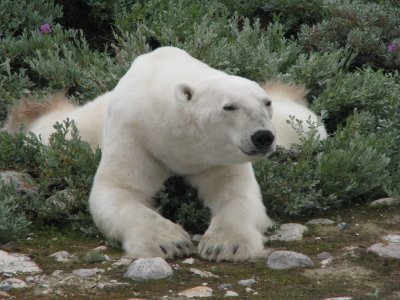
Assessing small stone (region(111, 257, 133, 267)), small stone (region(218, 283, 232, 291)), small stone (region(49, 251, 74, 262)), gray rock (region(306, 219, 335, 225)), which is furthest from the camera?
gray rock (region(306, 219, 335, 225))

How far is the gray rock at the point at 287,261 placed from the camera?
14.9ft

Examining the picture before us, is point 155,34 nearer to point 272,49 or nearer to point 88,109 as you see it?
point 272,49

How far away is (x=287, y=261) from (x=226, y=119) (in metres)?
0.77

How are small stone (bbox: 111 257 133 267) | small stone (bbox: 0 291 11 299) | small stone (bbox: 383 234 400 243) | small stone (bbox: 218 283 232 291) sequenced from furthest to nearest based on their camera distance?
small stone (bbox: 383 234 400 243) → small stone (bbox: 111 257 133 267) → small stone (bbox: 218 283 232 291) → small stone (bbox: 0 291 11 299)

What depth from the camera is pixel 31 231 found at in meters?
5.23

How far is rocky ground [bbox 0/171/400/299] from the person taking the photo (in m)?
4.13

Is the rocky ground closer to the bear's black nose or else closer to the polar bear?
the polar bear

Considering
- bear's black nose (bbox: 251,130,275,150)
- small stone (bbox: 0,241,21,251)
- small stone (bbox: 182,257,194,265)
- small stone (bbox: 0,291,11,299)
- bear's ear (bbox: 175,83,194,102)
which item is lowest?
small stone (bbox: 0,291,11,299)

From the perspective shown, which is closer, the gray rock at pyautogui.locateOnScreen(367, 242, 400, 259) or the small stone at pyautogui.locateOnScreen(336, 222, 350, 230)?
the gray rock at pyautogui.locateOnScreen(367, 242, 400, 259)

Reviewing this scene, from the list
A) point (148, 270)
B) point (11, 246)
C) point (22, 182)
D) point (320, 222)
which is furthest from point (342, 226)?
point (22, 182)

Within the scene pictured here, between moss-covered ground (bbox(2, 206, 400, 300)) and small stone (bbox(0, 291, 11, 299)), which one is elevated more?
moss-covered ground (bbox(2, 206, 400, 300))

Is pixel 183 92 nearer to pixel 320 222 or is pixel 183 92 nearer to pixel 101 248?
pixel 101 248

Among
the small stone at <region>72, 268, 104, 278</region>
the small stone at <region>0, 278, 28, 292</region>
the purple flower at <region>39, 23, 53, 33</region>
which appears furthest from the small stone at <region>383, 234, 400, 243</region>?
the purple flower at <region>39, 23, 53, 33</region>

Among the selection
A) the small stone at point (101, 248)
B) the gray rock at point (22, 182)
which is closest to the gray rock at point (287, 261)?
the small stone at point (101, 248)
